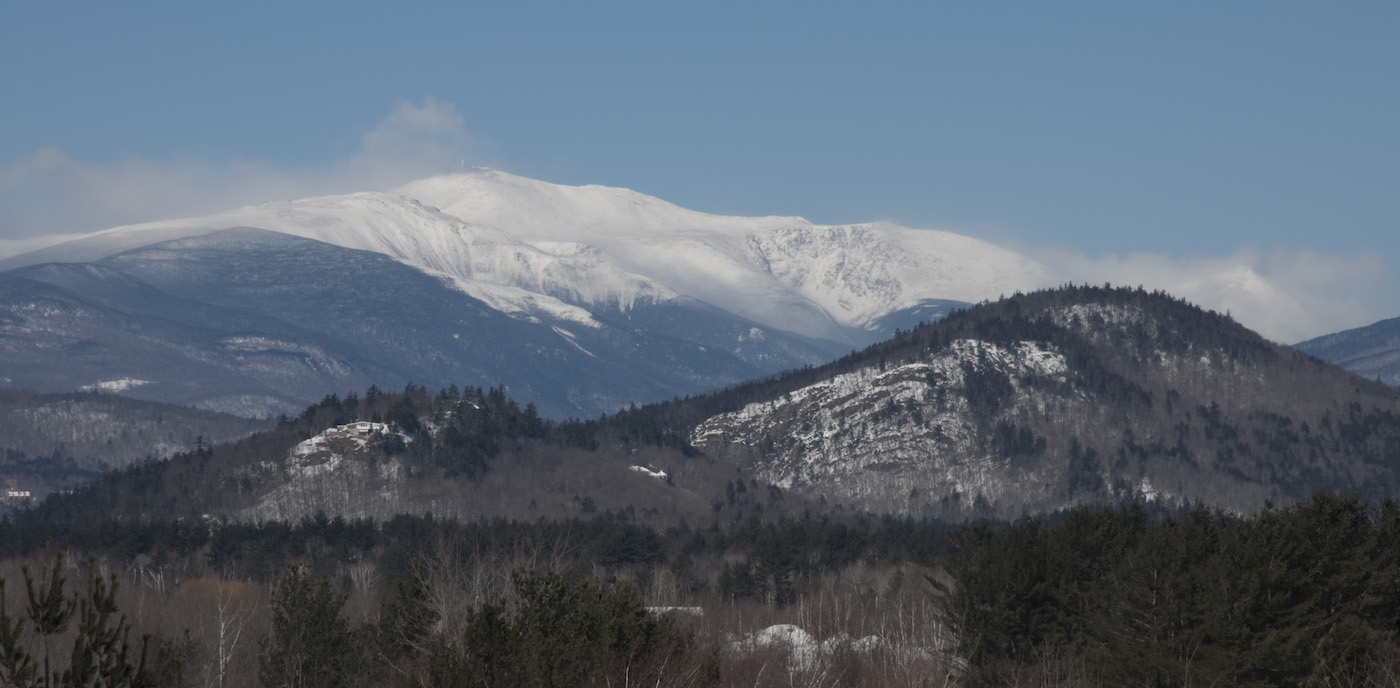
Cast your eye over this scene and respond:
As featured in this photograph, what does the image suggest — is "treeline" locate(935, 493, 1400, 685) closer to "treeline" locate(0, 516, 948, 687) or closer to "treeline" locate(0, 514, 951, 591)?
"treeline" locate(0, 516, 948, 687)

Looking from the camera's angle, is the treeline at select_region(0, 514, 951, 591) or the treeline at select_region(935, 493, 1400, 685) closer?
the treeline at select_region(935, 493, 1400, 685)

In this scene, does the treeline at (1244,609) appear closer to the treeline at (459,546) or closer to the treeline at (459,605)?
the treeline at (459,605)

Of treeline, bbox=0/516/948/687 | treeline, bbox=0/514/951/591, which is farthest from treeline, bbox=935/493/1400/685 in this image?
treeline, bbox=0/514/951/591

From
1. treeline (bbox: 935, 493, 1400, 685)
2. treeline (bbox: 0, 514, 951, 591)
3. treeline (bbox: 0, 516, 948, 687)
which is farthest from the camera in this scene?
treeline (bbox: 0, 514, 951, 591)

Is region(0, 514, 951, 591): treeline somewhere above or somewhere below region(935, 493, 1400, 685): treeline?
below

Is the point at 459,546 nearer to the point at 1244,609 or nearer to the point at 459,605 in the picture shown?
the point at 459,605

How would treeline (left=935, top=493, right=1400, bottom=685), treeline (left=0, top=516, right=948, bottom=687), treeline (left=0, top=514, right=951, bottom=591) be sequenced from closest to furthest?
treeline (left=0, top=516, right=948, bottom=687) → treeline (left=935, top=493, right=1400, bottom=685) → treeline (left=0, top=514, right=951, bottom=591)

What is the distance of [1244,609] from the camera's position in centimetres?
5406

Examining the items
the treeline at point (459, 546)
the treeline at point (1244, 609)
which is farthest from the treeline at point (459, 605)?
the treeline at point (1244, 609)

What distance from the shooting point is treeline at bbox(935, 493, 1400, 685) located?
51616mm

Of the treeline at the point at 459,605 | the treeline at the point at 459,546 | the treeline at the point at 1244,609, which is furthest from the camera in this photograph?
the treeline at the point at 459,546

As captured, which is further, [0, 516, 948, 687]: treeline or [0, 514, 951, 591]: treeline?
[0, 514, 951, 591]: treeline

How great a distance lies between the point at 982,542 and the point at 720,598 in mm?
62662

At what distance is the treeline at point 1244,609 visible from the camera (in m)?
51.6
